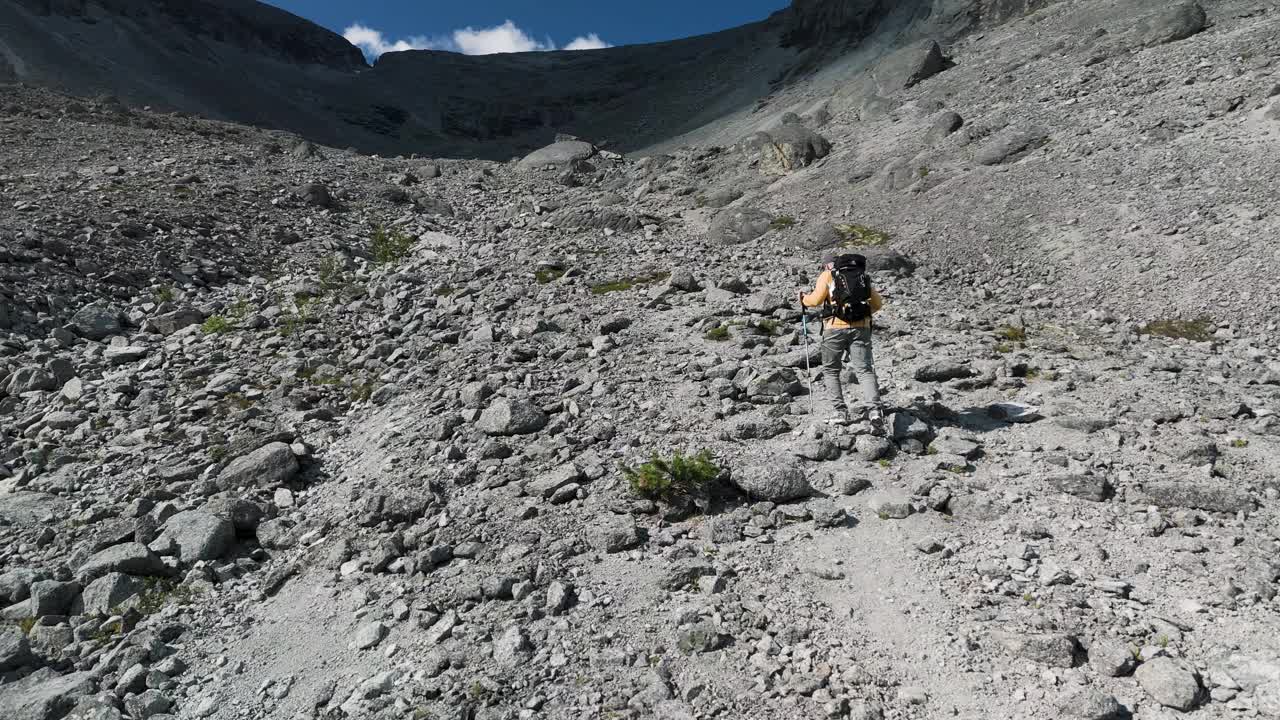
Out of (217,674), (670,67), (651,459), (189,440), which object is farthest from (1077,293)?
(670,67)

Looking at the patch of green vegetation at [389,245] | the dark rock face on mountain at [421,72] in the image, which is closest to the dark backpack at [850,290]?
the patch of green vegetation at [389,245]

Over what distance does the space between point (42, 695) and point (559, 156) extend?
38.6 metres

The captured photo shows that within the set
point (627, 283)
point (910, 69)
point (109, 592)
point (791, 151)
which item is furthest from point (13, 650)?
point (910, 69)

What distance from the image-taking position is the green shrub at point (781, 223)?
879 inches

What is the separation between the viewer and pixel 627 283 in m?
16.9

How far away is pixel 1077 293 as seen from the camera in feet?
47.0

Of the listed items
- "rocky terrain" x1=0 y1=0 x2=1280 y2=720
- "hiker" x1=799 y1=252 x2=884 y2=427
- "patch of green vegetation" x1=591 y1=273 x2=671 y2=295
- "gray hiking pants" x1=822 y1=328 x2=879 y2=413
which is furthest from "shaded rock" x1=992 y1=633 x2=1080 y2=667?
"patch of green vegetation" x1=591 y1=273 x2=671 y2=295

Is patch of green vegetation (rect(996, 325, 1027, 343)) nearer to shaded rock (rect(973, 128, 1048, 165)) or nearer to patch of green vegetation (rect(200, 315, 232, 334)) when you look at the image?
shaded rock (rect(973, 128, 1048, 165))

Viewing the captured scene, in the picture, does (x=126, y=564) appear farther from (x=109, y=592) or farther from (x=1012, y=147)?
(x=1012, y=147)

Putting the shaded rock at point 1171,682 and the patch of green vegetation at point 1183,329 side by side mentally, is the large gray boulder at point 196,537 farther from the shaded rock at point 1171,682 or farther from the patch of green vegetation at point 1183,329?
the patch of green vegetation at point 1183,329

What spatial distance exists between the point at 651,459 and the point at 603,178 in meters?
29.4

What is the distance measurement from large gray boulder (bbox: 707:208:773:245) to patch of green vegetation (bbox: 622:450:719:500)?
48.1ft

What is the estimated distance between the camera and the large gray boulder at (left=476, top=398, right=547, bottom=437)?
32.9ft

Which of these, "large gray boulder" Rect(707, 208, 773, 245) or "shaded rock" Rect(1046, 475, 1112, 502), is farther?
"large gray boulder" Rect(707, 208, 773, 245)
